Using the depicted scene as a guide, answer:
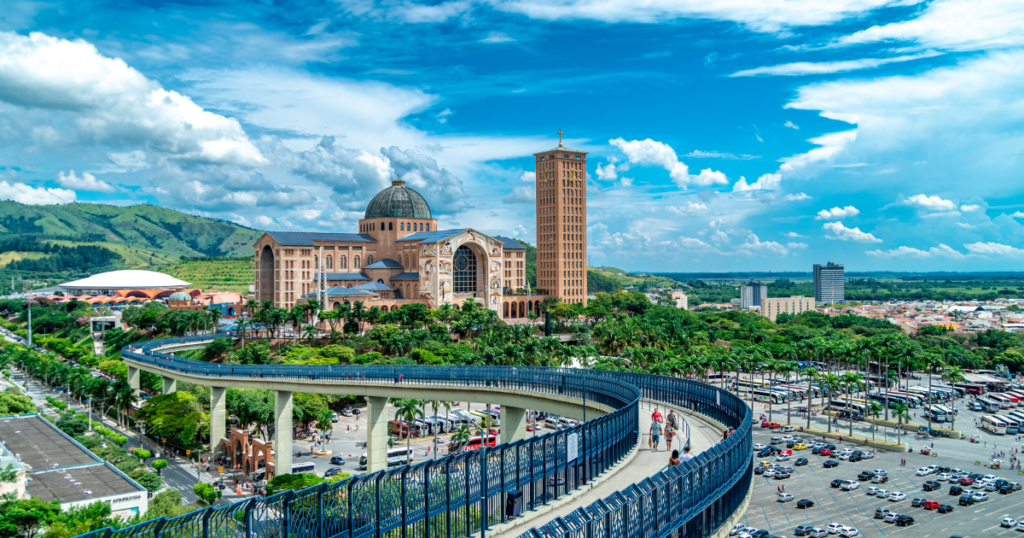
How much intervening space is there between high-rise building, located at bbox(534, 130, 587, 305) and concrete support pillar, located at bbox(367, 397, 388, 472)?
93.2 m

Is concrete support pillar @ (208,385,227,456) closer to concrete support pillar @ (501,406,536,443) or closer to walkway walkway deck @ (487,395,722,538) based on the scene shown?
concrete support pillar @ (501,406,536,443)

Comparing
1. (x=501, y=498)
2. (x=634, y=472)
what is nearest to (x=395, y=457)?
(x=634, y=472)

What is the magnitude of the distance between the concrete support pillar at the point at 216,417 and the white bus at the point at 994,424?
88.8m

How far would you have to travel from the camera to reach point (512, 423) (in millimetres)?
47031

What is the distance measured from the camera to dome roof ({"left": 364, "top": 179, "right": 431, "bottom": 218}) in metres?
137

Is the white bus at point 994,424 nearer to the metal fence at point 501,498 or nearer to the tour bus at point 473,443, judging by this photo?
the tour bus at point 473,443

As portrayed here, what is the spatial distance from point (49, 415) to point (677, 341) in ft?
278

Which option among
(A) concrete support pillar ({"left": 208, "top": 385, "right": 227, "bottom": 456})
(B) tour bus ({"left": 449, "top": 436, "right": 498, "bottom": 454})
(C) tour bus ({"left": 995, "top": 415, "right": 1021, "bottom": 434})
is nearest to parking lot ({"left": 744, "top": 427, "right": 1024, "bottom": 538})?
(C) tour bus ({"left": 995, "top": 415, "right": 1021, "bottom": 434})

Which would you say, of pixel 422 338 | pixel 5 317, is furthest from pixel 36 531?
pixel 5 317

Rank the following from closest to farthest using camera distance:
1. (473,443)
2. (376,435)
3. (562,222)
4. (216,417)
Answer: (376,435) < (216,417) < (473,443) < (562,222)

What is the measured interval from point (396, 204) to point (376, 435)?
86464mm

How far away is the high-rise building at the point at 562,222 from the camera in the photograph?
146250mm

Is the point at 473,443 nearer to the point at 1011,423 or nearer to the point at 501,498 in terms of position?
the point at 501,498

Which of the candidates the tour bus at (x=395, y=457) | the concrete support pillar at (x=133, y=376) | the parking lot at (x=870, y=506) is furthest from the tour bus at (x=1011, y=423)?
the concrete support pillar at (x=133, y=376)
